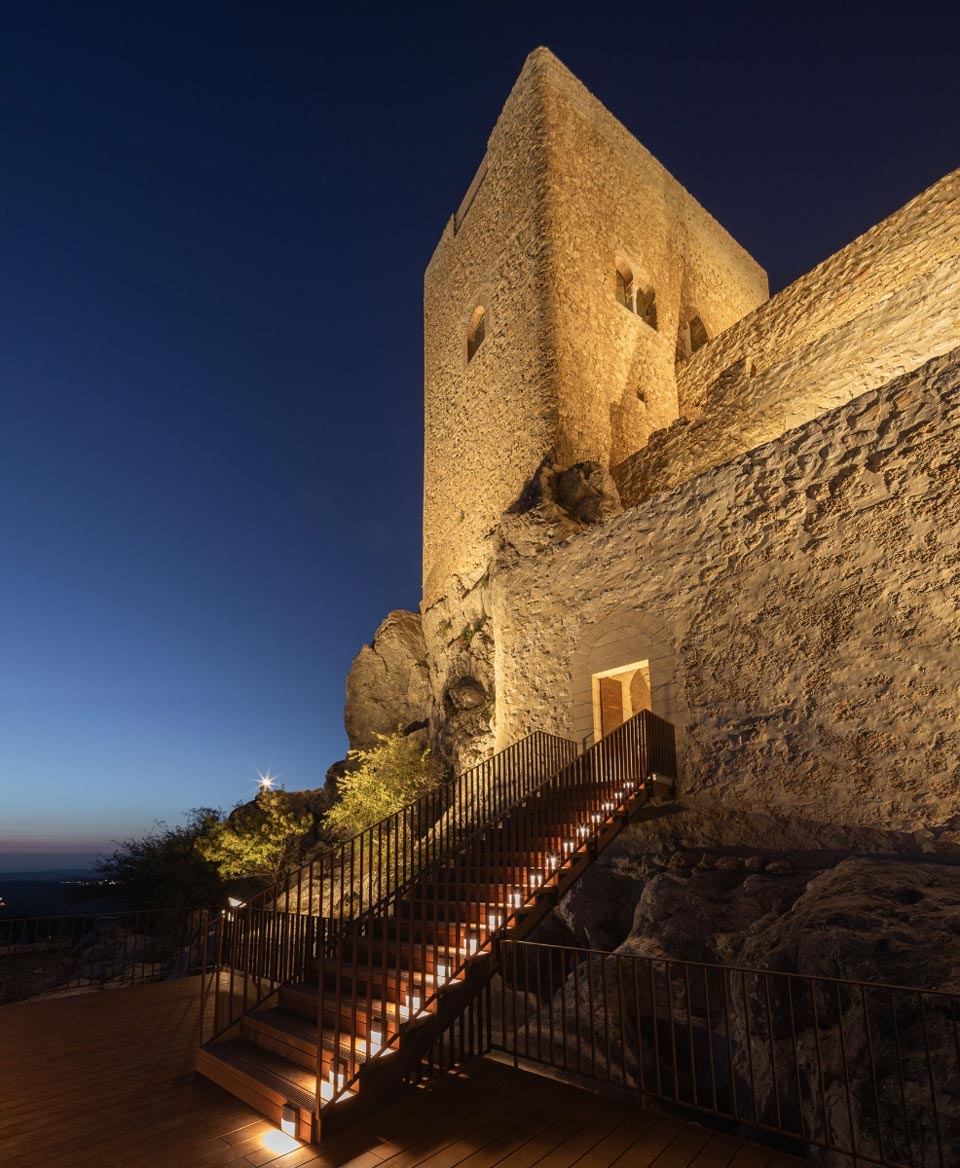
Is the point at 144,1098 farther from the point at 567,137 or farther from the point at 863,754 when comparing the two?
the point at 567,137

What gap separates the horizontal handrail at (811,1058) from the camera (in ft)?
10.9

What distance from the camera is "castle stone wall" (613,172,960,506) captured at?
38.4 feet

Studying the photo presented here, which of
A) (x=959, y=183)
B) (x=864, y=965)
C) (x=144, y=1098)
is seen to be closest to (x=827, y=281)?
(x=959, y=183)

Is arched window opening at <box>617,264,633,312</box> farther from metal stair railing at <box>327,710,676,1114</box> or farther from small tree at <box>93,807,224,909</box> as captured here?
small tree at <box>93,807,224,909</box>

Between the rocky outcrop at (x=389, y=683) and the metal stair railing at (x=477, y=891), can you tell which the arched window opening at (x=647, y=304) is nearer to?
the rocky outcrop at (x=389, y=683)

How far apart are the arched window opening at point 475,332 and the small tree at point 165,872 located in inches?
665

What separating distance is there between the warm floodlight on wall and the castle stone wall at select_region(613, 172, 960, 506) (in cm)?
1099

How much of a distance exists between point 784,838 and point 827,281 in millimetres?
12882

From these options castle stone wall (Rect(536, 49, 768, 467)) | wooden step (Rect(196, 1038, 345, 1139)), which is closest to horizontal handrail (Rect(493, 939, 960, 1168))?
wooden step (Rect(196, 1038, 345, 1139))

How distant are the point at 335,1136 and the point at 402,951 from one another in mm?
1719

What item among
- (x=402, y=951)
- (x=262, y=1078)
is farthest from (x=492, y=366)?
(x=262, y=1078)

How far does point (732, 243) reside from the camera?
2309 cm

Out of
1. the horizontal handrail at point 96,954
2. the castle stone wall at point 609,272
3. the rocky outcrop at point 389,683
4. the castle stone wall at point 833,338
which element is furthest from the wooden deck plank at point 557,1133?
the rocky outcrop at point 389,683

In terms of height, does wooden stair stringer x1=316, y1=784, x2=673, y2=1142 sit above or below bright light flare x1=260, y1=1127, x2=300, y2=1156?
above
